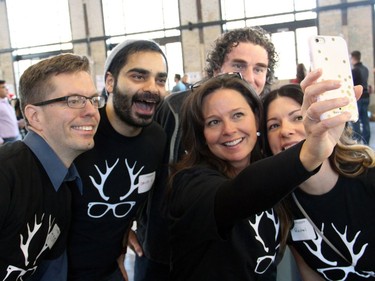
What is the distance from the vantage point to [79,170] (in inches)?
74.7

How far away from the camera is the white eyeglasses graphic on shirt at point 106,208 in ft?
6.30

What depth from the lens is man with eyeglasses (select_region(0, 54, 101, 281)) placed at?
4.71ft

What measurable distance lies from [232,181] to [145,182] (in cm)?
89

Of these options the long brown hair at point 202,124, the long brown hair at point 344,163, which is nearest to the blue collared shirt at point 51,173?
the long brown hair at point 202,124

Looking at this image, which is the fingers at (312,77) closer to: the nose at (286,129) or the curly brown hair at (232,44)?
the nose at (286,129)

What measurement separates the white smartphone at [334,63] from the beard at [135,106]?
1.01m

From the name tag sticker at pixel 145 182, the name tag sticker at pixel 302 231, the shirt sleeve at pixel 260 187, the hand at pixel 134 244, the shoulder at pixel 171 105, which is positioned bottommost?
the hand at pixel 134 244

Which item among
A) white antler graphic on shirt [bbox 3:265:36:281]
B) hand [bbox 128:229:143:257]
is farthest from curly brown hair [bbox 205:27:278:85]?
white antler graphic on shirt [bbox 3:265:36:281]

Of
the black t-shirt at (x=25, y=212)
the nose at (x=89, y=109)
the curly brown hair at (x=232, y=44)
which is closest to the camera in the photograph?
the black t-shirt at (x=25, y=212)

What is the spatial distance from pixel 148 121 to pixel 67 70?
1.62ft

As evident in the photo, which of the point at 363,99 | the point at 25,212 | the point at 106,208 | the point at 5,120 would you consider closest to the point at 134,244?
the point at 106,208

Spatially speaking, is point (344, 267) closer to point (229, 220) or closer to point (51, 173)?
point (229, 220)

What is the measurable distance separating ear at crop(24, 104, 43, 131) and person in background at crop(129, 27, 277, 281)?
28.0 inches

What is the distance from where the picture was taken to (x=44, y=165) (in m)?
1.59
